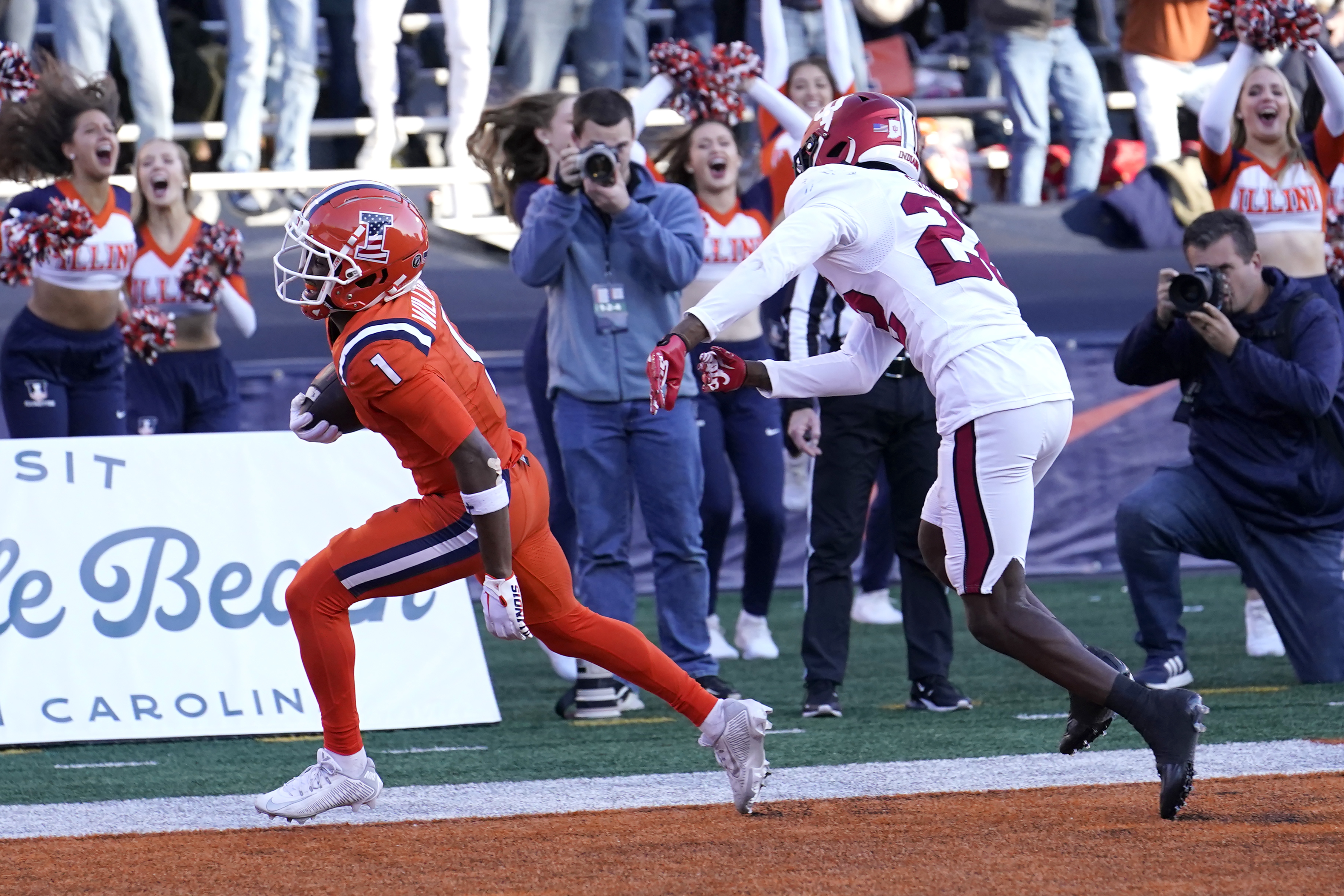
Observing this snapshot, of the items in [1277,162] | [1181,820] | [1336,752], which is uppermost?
[1277,162]

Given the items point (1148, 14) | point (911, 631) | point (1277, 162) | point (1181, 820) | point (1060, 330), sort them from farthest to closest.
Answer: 1. point (1148, 14)
2. point (1060, 330)
3. point (1277, 162)
4. point (911, 631)
5. point (1181, 820)

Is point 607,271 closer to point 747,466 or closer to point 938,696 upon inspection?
point 747,466

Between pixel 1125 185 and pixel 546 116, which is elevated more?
pixel 546 116

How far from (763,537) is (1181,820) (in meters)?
3.25

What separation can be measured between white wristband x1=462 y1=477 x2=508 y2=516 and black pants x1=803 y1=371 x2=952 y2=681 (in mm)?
1917

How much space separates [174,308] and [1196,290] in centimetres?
437

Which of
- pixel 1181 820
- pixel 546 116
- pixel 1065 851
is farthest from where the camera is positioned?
pixel 546 116

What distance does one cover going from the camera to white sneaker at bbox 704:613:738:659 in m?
7.21

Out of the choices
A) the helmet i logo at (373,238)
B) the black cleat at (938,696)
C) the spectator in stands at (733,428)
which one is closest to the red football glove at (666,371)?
the helmet i logo at (373,238)

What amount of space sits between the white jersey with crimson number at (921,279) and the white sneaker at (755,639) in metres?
3.01

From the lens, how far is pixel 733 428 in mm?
6855

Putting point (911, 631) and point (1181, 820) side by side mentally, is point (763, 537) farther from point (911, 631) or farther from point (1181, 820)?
point (1181, 820)

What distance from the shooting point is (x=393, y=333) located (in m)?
4.00

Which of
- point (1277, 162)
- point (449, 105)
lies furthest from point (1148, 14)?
point (449, 105)
